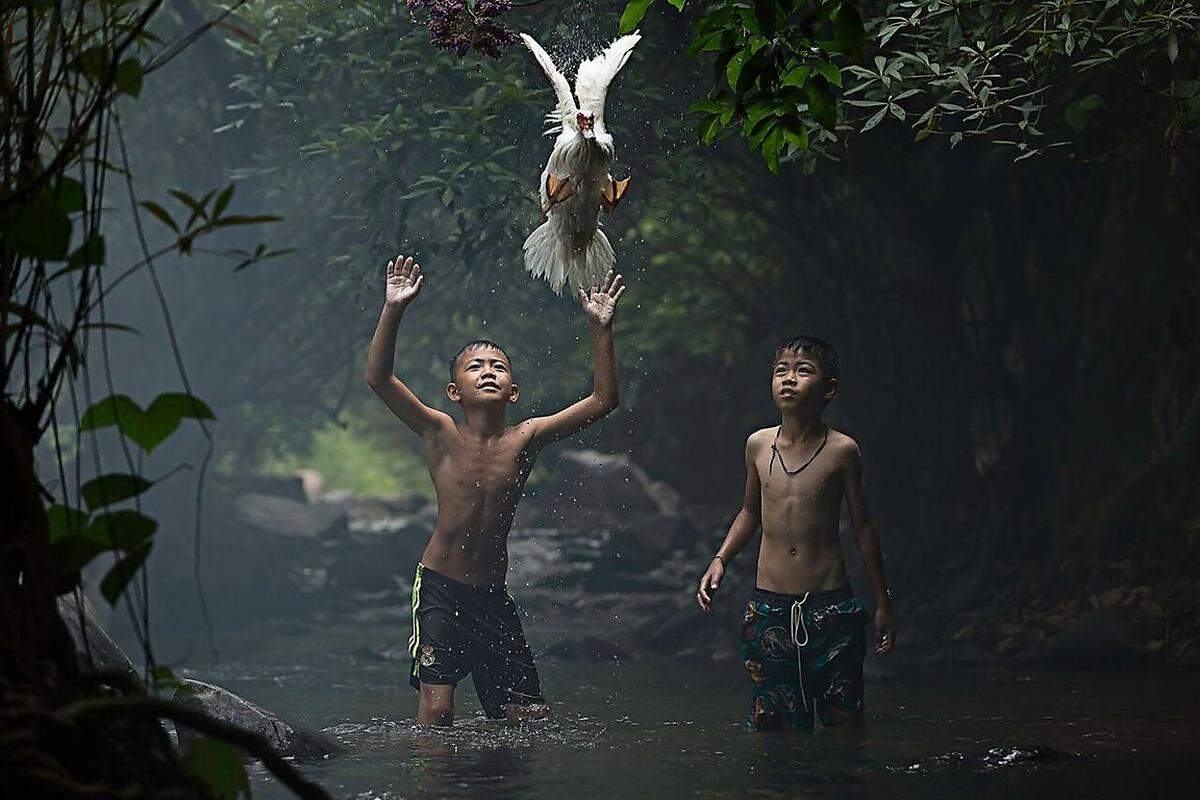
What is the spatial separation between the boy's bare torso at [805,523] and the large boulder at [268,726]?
2128 millimetres

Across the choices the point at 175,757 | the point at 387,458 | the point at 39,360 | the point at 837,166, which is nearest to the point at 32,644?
the point at 175,757

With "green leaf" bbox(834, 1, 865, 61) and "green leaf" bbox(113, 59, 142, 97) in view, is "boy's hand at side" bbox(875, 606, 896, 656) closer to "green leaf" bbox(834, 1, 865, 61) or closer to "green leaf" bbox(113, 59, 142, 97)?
"green leaf" bbox(834, 1, 865, 61)

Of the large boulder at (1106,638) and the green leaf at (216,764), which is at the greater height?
the large boulder at (1106,638)

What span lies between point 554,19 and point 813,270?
4.72 meters

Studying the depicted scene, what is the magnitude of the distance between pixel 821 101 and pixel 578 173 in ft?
5.65

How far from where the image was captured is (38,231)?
282 centimetres

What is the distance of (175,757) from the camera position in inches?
115

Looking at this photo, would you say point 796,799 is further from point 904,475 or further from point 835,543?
point 904,475

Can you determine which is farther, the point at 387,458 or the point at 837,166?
the point at 387,458

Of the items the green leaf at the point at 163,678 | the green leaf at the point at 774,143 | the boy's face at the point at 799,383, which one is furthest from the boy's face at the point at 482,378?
the green leaf at the point at 163,678

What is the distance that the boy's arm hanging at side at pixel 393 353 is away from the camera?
726 cm

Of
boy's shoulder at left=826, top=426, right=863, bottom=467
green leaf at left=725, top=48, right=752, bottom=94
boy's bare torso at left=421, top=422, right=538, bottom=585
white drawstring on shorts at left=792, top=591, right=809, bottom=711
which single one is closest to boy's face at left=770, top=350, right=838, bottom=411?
boy's shoulder at left=826, top=426, right=863, bottom=467

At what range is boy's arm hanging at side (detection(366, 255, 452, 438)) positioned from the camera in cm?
726

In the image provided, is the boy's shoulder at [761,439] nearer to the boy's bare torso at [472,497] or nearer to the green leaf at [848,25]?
the boy's bare torso at [472,497]
